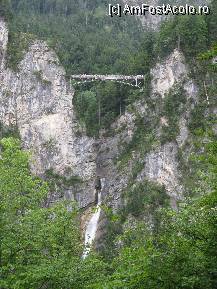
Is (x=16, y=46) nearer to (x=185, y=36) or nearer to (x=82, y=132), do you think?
(x=82, y=132)

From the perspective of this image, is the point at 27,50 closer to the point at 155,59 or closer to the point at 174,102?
the point at 155,59

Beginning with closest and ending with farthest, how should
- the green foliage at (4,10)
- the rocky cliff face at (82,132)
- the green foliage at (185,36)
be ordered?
the rocky cliff face at (82,132) → the green foliage at (185,36) → the green foliage at (4,10)

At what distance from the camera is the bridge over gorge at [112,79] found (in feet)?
202

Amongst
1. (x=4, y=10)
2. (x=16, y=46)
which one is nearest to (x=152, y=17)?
(x=4, y=10)

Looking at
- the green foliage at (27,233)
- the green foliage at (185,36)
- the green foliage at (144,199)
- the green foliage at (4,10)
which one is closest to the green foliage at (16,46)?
the green foliage at (4,10)

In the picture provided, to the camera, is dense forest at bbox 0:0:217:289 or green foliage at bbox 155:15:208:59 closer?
dense forest at bbox 0:0:217:289

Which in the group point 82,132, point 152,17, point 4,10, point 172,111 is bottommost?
point 82,132

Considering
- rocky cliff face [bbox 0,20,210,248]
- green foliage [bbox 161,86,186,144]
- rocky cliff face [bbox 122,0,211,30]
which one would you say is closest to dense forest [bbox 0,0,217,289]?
rocky cliff face [bbox 0,20,210,248]

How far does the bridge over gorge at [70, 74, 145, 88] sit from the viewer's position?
202 ft

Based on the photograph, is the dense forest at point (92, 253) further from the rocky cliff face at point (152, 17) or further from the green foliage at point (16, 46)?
the rocky cliff face at point (152, 17)

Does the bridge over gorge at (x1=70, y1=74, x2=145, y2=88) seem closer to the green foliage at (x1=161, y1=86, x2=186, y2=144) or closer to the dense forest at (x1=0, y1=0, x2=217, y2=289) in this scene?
the green foliage at (x1=161, y1=86, x2=186, y2=144)

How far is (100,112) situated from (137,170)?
12.8m

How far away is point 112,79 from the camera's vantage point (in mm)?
63625

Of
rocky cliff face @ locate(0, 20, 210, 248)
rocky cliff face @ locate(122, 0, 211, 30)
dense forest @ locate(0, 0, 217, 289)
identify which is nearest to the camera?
dense forest @ locate(0, 0, 217, 289)
